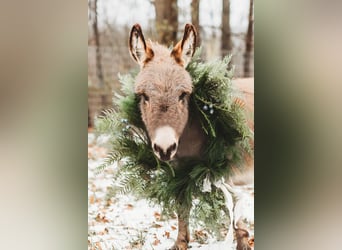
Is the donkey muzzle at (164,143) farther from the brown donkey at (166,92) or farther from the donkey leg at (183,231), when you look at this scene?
the donkey leg at (183,231)

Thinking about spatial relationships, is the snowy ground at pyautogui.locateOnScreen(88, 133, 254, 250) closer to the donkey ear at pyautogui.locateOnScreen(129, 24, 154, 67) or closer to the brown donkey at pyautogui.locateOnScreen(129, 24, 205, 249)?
the brown donkey at pyautogui.locateOnScreen(129, 24, 205, 249)

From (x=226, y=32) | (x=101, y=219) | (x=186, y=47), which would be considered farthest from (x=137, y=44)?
(x=101, y=219)

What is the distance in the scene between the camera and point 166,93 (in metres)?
2.29

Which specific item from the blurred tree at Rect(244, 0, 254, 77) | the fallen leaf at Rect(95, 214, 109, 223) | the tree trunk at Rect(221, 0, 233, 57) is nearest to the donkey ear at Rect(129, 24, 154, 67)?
the tree trunk at Rect(221, 0, 233, 57)

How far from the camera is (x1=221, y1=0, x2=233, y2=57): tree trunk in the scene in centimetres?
229

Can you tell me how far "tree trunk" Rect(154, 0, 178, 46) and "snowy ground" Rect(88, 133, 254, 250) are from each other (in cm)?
63

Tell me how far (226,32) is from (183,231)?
3.51 feet

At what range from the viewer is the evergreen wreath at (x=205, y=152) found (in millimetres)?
2291

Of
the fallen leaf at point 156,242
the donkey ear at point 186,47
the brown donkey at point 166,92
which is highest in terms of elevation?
the donkey ear at point 186,47

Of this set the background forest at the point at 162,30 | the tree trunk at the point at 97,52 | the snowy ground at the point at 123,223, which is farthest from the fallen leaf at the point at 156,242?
the tree trunk at the point at 97,52

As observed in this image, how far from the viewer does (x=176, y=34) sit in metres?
2.29

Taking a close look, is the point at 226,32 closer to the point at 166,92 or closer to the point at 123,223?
the point at 166,92
